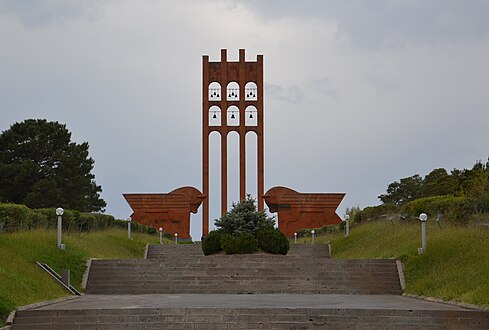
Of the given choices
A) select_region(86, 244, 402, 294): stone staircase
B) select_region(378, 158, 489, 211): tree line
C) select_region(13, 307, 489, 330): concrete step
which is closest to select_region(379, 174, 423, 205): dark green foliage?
select_region(378, 158, 489, 211): tree line

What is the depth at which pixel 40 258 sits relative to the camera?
18.7 m

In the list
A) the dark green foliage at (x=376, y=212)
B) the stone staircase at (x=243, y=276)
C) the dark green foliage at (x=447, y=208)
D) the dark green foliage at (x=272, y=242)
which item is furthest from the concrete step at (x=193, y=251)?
the stone staircase at (x=243, y=276)

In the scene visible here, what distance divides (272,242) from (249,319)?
40.7 feet

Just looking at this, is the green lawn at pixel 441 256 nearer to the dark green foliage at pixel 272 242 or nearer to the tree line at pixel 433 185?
the dark green foliage at pixel 272 242

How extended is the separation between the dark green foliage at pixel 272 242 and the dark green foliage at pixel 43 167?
64.8 ft

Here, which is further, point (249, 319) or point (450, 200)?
point (450, 200)

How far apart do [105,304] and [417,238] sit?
10847 mm

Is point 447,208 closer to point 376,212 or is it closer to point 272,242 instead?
point 272,242

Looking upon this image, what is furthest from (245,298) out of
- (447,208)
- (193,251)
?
(193,251)

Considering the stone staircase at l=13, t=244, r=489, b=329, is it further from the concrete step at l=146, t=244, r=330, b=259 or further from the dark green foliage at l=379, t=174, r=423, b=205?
the dark green foliage at l=379, t=174, r=423, b=205

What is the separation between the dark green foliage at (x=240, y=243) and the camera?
24.4 m

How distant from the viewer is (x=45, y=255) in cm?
1922

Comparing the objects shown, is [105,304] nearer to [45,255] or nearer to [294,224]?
[45,255]

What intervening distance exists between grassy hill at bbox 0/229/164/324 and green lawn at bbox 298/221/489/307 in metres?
8.29
